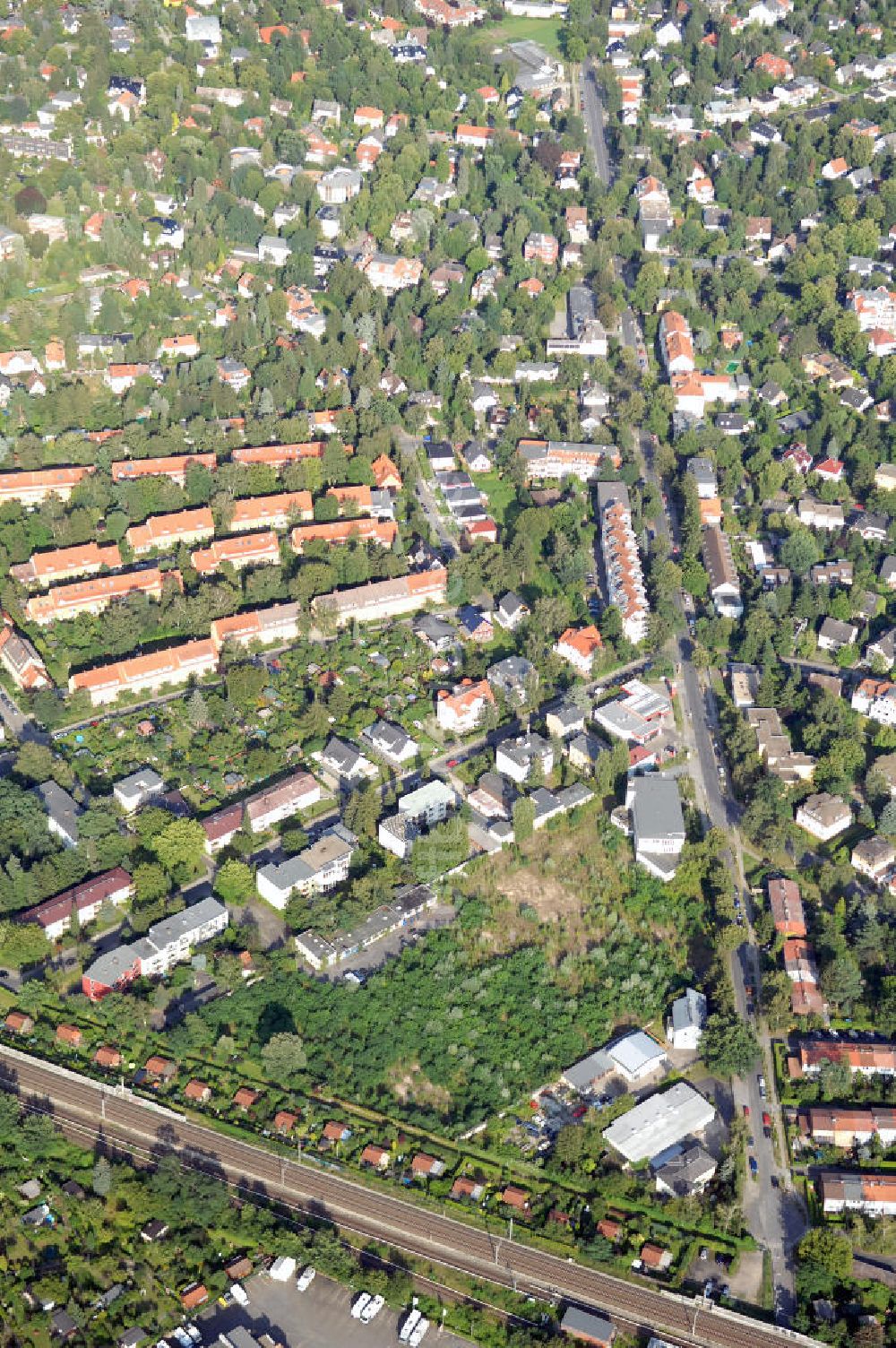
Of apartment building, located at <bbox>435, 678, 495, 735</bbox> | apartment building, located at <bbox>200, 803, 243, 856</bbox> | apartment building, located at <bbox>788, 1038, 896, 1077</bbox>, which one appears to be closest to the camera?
apartment building, located at <bbox>788, 1038, 896, 1077</bbox>

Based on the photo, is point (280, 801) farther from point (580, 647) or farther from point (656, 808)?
point (580, 647)

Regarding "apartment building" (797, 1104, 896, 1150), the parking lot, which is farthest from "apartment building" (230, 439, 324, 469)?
the parking lot

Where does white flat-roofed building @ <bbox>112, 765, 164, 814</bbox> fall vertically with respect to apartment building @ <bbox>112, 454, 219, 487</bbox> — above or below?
below

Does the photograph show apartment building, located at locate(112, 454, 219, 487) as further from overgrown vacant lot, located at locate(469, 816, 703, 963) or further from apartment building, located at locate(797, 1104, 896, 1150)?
apartment building, located at locate(797, 1104, 896, 1150)

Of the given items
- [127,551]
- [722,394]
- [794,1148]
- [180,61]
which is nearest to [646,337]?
[722,394]

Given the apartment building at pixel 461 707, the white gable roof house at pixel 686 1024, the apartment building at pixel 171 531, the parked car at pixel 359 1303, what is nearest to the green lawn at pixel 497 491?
the apartment building at pixel 171 531

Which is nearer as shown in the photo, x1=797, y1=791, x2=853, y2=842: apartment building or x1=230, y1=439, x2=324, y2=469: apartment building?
x1=797, y1=791, x2=853, y2=842: apartment building
